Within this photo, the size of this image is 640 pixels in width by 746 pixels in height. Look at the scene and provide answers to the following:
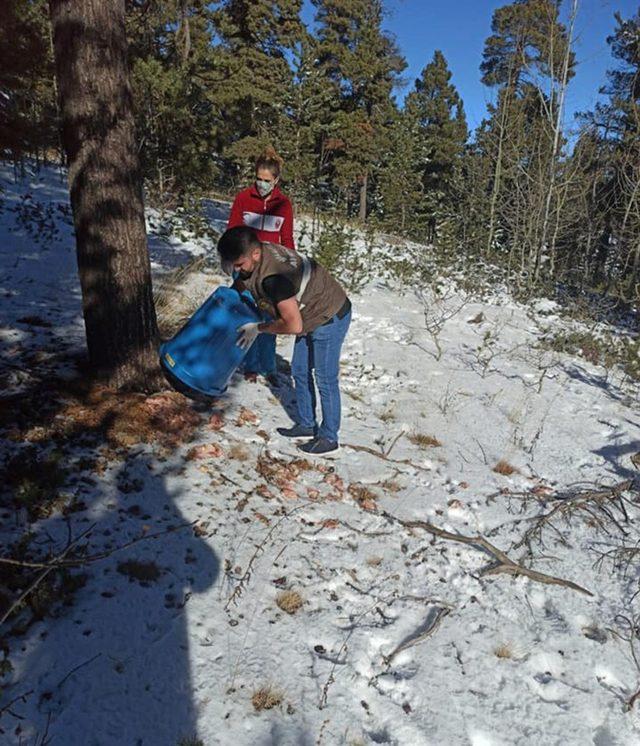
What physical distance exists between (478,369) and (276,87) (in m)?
17.7

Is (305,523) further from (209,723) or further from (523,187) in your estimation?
(523,187)

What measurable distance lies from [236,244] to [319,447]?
1582mm

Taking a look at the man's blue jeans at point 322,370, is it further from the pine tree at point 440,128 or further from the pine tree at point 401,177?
the pine tree at point 440,128

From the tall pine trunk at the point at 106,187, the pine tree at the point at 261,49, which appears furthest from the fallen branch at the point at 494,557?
the pine tree at the point at 261,49

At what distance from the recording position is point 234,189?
63.7 ft

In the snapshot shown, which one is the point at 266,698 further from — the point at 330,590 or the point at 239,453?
the point at 239,453

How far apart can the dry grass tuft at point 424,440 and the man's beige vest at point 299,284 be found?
1494 millimetres

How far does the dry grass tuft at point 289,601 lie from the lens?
234 centimetres

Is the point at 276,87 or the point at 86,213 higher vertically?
the point at 276,87

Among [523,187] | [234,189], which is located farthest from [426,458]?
[234,189]

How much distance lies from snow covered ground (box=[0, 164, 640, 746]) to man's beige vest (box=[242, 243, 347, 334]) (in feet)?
3.28

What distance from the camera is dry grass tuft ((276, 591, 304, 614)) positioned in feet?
7.66

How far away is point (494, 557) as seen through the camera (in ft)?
9.56

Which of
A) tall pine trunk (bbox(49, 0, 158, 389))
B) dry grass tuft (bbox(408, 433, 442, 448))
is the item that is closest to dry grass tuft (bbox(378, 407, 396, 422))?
dry grass tuft (bbox(408, 433, 442, 448))
